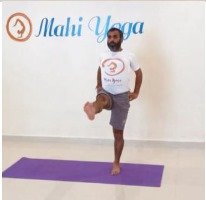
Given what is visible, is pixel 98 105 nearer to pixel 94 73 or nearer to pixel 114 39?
pixel 114 39

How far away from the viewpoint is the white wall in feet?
15.2

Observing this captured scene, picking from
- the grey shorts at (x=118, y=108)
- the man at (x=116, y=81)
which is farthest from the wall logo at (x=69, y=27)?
the grey shorts at (x=118, y=108)

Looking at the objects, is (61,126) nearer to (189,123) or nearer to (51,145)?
(51,145)

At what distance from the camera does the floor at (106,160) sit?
3.28 meters

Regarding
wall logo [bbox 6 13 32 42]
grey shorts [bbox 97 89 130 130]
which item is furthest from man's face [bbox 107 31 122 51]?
wall logo [bbox 6 13 32 42]

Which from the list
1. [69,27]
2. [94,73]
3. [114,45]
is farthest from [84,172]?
[69,27]

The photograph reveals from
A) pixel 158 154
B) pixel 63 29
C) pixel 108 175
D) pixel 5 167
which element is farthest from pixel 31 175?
pixel 63 29

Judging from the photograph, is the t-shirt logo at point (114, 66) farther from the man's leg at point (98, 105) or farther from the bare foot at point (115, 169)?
the bare foot at point (115, 169)

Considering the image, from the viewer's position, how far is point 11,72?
5.06m

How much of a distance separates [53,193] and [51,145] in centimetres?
166

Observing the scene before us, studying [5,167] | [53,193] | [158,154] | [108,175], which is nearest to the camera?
[53,193]

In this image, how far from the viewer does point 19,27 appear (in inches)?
194

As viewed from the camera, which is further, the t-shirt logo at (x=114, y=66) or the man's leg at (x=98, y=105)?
the t-shirt logo at (x=114, y=66)

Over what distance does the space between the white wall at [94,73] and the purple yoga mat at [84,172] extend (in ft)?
2.77
